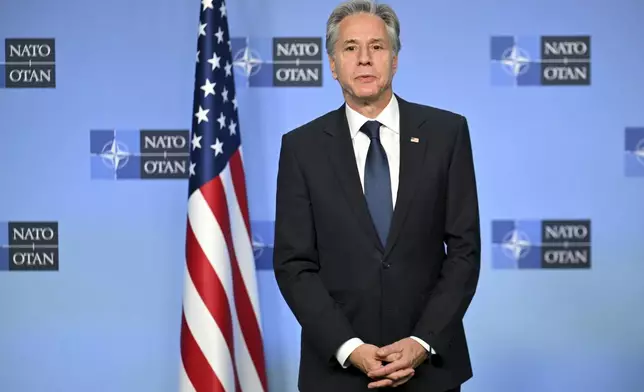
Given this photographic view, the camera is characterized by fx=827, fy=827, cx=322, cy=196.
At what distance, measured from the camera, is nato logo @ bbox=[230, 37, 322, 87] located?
3787 mm

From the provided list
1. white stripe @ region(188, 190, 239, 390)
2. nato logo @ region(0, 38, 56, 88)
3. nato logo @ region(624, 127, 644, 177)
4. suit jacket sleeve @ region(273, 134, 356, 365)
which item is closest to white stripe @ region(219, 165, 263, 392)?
white stripe @ region(188, 190, 239, 390)

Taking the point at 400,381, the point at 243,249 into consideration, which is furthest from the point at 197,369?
the point at 400,381

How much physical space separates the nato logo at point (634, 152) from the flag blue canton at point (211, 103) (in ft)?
5.94

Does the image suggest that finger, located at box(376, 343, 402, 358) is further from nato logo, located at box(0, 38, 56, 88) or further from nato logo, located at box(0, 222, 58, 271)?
nato logo, located at box(0, 38, 56, 88)

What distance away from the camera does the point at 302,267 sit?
217 centimetres

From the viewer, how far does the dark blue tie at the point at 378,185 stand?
7.02 feet

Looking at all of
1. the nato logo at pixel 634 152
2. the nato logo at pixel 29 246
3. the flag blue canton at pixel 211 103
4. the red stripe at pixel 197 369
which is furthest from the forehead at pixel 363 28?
the nato logo at pixel 29 246

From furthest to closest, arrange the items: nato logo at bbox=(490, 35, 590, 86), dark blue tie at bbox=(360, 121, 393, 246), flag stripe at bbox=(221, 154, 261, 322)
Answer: nato logo at bbox=(490, 35, 590, 86), flag stripe at bbox=(221, 154, 261, 322), dark blue tie at bbox=(360, 121, 393, 246)

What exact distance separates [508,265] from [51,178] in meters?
2.15

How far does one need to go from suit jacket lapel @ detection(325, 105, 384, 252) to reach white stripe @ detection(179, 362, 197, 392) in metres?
1.53

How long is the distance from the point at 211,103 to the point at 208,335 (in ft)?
3.08

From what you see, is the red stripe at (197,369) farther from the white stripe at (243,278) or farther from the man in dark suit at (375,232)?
the man in dark suit at (375,232)

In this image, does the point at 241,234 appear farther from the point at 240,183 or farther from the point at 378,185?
the point at 378,185

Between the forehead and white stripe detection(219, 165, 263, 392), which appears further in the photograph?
white stripe detection(219, 165, 263, 392)
